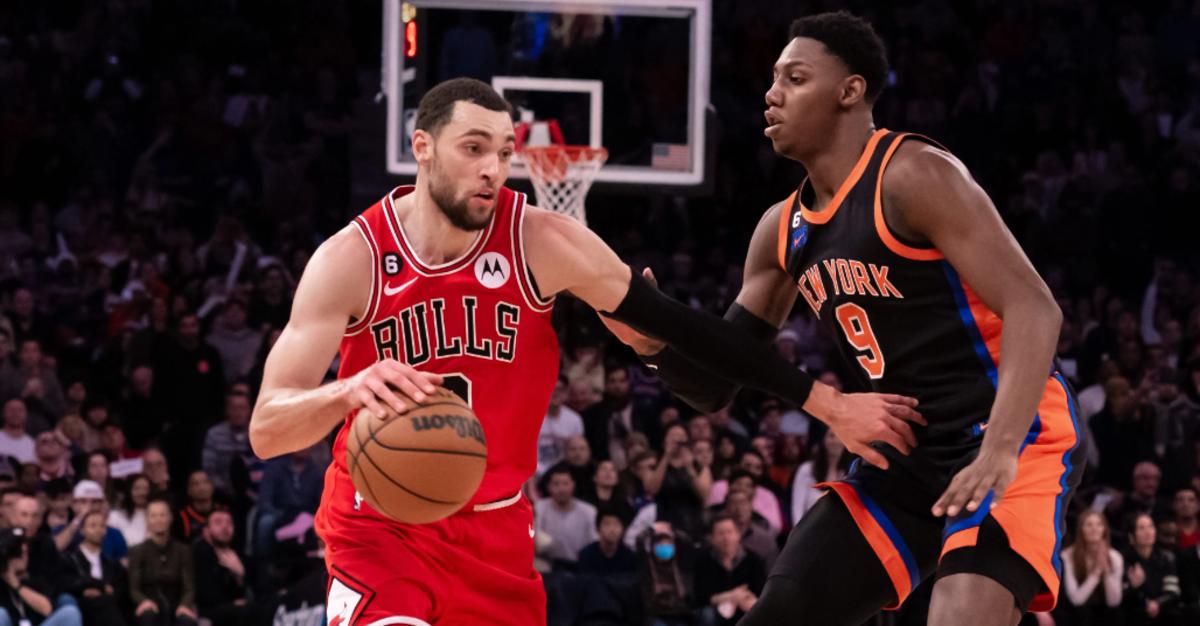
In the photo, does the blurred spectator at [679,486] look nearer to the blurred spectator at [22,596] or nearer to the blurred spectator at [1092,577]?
the blurred spectator at [1092,577]

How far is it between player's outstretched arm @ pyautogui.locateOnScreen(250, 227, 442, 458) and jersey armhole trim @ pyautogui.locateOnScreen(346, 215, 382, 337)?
1cm

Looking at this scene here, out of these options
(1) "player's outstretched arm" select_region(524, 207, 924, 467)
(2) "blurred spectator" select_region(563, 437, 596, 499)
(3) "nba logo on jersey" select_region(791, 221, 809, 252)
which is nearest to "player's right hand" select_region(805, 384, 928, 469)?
(1) "player's outstretched arm" select_region(524, 207, 924, 467)

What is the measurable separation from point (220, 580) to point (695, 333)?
6.52m

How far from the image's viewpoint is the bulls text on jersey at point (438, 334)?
4438 millimetres

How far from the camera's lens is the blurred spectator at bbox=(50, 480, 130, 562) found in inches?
402

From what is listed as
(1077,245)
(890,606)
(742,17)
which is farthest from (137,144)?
(890,606)

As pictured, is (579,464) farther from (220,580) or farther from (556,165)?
(556,165)

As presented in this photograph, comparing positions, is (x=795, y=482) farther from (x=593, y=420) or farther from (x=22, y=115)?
(x=22, y=115)

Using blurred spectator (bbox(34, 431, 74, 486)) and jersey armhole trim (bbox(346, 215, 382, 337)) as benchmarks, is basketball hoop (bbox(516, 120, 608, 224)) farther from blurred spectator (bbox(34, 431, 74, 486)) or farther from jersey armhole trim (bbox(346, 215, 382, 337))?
blurred spectator (bbox(34, 431, 74, 486))

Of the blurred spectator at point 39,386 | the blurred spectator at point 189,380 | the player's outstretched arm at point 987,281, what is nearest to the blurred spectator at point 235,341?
the blurred spectator at point 189,380

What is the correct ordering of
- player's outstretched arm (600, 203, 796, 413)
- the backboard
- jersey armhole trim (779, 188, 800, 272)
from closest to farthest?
jersey armhole trim (779, 188, 800, 272) → player's outstretched arm (600, 203, 796, 413) → the backboard

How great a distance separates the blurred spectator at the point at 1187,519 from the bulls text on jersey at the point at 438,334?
806 cm

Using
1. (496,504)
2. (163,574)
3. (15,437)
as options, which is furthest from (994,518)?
(15,437)

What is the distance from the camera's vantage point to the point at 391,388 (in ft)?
12.6
